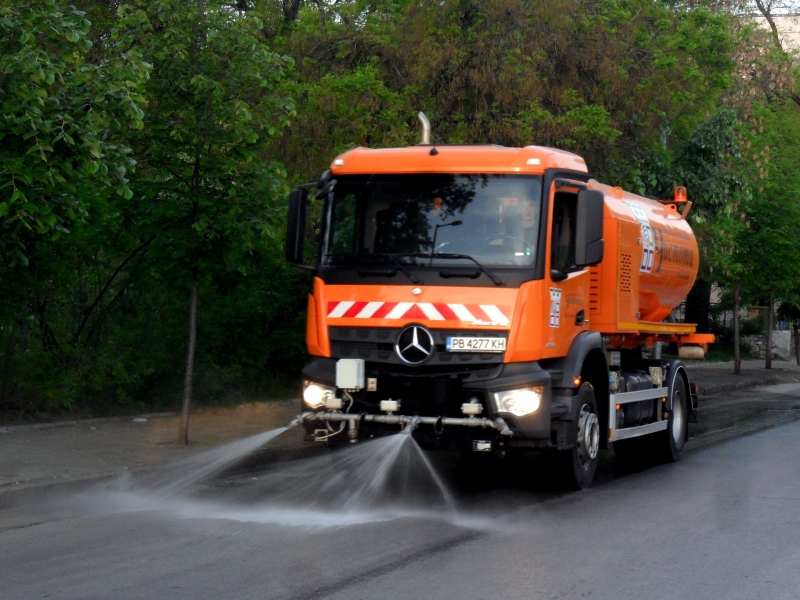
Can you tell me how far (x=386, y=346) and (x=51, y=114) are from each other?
11.5 ft

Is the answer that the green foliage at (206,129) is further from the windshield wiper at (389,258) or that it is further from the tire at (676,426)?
the tire at (676,426)

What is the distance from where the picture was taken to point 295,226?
1007 centimetres

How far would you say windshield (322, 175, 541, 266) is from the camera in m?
9.46

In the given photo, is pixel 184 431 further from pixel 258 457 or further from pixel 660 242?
pixel 660 242

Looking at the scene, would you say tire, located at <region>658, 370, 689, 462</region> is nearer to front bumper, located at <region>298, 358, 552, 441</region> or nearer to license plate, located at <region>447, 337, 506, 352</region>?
front bumper, located at <region>298, 358, 552, 441</region>

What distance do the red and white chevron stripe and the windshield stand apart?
41 cm

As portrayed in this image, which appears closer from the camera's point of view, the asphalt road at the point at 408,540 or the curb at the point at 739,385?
the asphalt road at the point at 408,540

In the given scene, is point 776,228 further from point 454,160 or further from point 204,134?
point 454,160

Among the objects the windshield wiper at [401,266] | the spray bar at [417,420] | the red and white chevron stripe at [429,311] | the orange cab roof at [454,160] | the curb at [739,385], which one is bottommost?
the curb at [739,385]

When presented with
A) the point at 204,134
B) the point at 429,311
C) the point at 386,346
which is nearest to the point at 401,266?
the point at 429,311

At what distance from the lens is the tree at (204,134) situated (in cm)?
1164

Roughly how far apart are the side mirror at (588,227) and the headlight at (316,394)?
95.1 inches

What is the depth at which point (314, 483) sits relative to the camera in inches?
413

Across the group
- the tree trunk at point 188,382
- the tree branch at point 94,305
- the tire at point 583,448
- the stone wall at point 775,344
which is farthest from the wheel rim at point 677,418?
the stone wall at point 775,344
